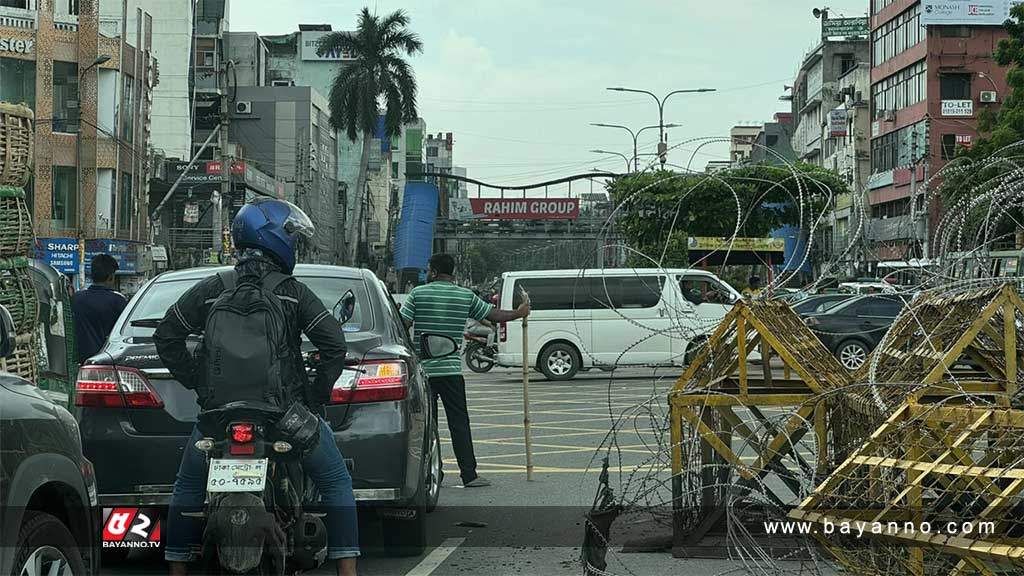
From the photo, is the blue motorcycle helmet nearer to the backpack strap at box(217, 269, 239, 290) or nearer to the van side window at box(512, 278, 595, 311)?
the backpack strap at box(217, 269, 239, 290)

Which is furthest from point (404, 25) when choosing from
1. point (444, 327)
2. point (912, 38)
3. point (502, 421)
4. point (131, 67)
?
point (444, 327)

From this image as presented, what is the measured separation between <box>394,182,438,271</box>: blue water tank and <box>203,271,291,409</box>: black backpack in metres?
59.3

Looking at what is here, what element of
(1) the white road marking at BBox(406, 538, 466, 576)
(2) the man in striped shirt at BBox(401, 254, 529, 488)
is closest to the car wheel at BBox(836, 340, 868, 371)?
(2) the man in striped shirt at BBox(401, 254, 529, 488)

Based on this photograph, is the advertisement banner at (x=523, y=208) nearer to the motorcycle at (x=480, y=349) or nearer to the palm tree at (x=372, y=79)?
the palm tree at (x=372, y=79)

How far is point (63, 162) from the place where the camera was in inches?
1889

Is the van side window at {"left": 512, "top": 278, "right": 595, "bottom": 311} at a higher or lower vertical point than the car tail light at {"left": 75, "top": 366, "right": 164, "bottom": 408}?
higher

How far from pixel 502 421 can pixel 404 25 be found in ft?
181

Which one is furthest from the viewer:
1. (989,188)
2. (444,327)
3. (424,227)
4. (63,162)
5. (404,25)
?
(404,25)

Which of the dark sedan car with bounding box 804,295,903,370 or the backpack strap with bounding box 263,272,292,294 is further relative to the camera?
the dark sedan car with bounding box 804,295,903,370

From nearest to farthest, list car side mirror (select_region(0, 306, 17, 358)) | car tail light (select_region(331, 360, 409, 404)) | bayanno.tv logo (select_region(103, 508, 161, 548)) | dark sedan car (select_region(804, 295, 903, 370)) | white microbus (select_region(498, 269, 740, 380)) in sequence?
1. car side mirror (select_region(0, 306, 17, 358))
2. car tail light (select_region(331, 360, 409, 404))
3. bayanno.tv logo (select_region(103, 508, 161, 548))
4. white microbus (select_region(498, 269, 740, 380))
5. dark sedan car (select_region(804, 295, 903, 370))

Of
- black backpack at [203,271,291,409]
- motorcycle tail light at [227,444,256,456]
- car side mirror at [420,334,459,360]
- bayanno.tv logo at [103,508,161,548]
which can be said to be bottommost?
bayanno.tv logo at [103,508,161,548]

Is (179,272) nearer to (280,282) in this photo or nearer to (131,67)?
(280,282)

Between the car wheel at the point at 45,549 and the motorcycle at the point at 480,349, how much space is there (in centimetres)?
2250

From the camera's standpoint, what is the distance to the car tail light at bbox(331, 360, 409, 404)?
22.5ft
